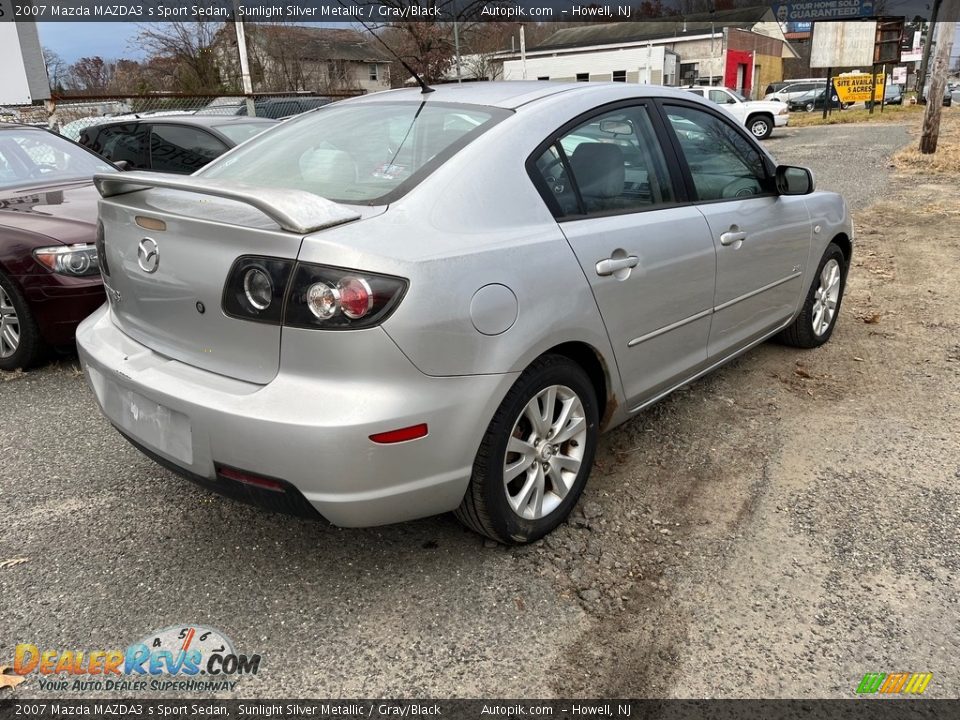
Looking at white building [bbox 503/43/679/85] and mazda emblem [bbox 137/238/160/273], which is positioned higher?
white building [bbox 503/43/679/85]

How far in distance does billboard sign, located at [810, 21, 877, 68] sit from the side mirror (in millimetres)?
31163

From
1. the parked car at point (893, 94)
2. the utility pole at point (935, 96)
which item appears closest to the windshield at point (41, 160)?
the utility pole at point (935, 96)

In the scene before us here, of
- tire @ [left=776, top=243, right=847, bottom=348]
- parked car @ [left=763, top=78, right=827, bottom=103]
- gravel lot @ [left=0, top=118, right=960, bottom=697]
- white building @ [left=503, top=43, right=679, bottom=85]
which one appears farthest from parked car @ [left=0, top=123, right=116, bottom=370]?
parked car @ [left=763, top=78, right=827, bottom=103]

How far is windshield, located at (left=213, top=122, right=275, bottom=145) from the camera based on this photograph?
739 cm

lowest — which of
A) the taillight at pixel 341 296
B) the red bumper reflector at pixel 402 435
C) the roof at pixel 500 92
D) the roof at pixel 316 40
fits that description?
the red bumper reflector at pixel 402 435

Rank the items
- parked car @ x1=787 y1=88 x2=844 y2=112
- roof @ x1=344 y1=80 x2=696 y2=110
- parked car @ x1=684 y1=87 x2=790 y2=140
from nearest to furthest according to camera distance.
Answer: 1. roof @ x1=344 y1=80 x2=696 y2=110
2. parked car @ x1=684 y1=87 x2=790 y2=140
3. parked car @ x1=787 y1=88 x2=844 y2=112

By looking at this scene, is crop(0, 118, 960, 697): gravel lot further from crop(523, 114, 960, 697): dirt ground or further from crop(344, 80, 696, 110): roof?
crop(344, 80, 696, 110): roof

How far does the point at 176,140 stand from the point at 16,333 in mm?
3836

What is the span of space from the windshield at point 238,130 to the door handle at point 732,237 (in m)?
5.34

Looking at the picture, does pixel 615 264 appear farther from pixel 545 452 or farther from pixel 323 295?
pixel 323 295

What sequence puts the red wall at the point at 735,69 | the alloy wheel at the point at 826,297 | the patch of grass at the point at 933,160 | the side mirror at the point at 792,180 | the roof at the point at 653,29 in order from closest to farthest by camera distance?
1. the side mirror at the point at 792,180
2. the alloy wheel at the point at 826,297
3. the patch of grass at the point at 933,160
4. the red wall at the point at 735,69
5. the roof at the point at 653,29

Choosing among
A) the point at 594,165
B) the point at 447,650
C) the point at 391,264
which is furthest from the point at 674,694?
the point at 594,165

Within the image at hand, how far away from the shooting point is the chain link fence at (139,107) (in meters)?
11.9

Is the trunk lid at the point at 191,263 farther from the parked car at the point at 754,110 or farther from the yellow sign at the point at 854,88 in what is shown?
the yellow sign at the point at 854,88
